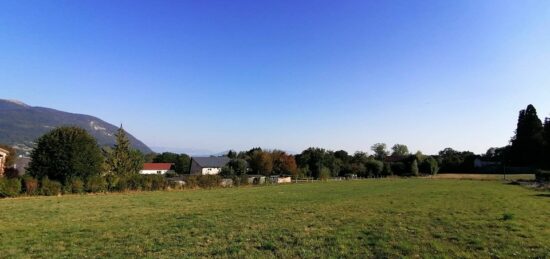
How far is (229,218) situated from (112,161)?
156 ft

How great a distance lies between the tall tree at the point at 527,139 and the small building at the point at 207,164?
86383 mm

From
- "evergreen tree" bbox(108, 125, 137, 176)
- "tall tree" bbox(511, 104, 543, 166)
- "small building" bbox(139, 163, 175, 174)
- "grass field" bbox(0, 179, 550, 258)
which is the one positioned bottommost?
"grass field" bbox(0, 179, 550, 258)

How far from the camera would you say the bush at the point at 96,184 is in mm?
36562

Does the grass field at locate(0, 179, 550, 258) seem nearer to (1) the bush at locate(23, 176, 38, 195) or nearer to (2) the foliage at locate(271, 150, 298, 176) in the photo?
(1) the bush at locate(23, 176, 38, 195)

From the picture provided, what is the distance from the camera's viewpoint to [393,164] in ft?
394

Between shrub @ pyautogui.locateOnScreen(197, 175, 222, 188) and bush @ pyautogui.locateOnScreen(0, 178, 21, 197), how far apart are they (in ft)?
69.9

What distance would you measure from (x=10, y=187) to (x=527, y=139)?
120 metres

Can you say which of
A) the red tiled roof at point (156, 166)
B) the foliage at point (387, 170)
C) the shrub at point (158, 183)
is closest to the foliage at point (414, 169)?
the foliage at point (387, 170)

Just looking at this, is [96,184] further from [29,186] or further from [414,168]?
[414,168]

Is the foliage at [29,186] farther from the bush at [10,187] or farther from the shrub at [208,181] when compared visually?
the shrub at [208,181]

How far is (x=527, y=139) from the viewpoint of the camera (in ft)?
352

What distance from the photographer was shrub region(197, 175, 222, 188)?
161 feet

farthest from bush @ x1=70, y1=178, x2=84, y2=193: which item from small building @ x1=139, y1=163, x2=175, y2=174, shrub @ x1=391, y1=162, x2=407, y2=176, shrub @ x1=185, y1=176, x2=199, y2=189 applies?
shrub @ x1=391, y1=162, x2=407, y2=176

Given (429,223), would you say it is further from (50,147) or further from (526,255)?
(50,147)
